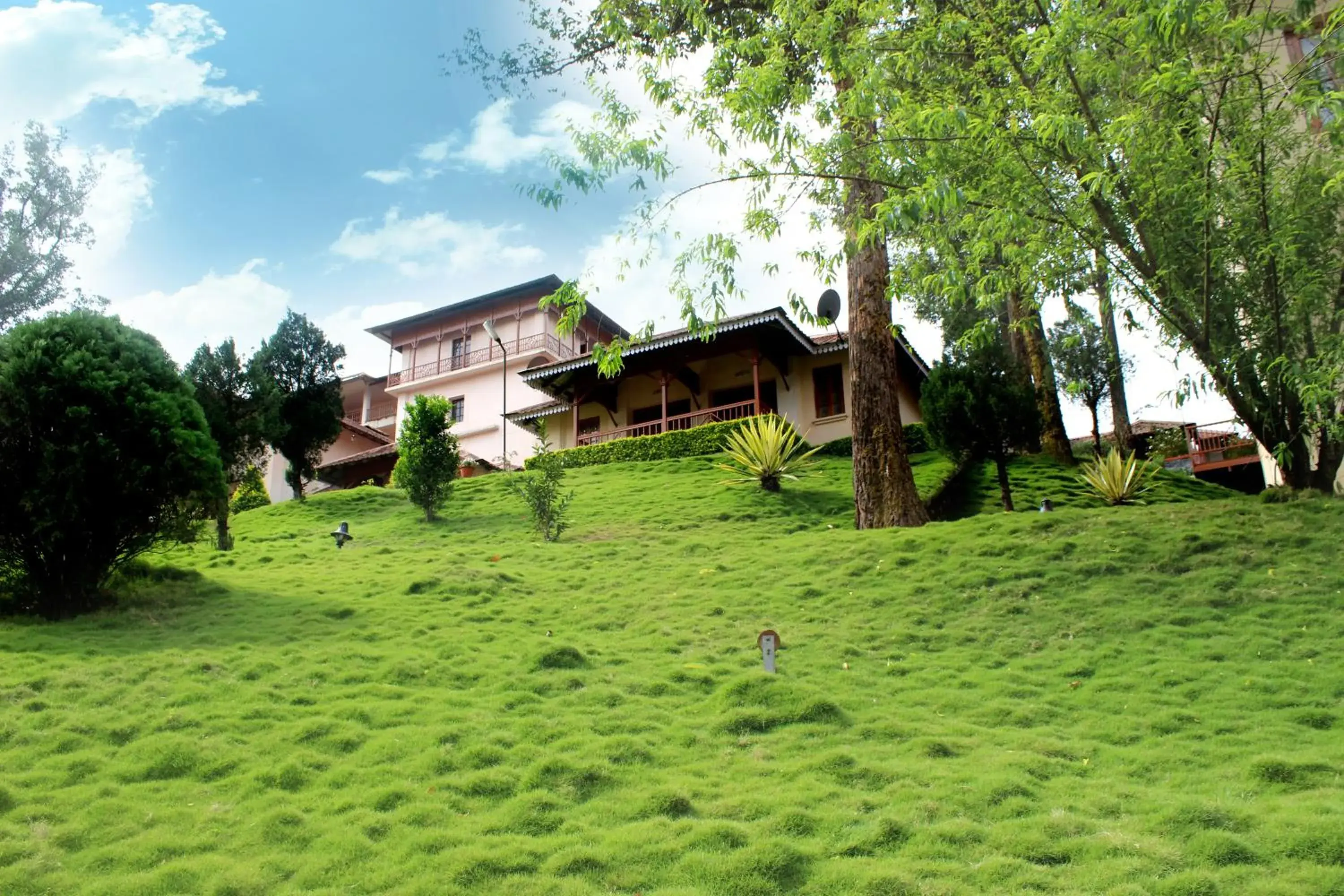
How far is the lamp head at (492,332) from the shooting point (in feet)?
119

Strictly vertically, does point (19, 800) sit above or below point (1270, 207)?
below

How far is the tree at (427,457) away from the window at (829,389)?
11.2 m

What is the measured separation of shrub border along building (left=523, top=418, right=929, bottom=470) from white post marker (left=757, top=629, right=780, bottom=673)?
1515 cm

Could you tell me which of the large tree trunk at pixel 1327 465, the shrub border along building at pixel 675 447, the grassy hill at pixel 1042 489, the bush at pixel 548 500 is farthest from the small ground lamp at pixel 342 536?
the large tree trunk at pixel 1327 465

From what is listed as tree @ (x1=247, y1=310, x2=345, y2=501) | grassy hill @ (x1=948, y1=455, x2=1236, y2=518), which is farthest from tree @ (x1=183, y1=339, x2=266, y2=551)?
grassy hill @ (x1=948, y1=455, x2=1236, y2=518)

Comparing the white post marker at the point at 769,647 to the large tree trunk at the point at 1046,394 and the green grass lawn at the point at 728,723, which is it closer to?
the green grass lawn at the point at 728,723

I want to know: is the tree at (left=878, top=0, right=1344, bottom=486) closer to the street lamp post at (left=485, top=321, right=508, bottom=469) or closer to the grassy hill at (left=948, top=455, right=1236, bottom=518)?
the grassy hill at (left=948, top=455, right=1236, bottom=518)

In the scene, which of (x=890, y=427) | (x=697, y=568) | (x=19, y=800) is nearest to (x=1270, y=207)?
(x=890, y=427)

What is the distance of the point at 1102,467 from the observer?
15.6 meters

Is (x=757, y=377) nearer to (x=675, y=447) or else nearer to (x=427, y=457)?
(x=675, y=447)

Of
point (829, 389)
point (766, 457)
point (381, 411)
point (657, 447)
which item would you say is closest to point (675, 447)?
Result: point (657, 447)

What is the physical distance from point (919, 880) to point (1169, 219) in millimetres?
8625

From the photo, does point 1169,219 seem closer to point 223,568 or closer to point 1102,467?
point 1102,467

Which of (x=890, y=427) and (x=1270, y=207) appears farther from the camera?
(x=890, y=427)
